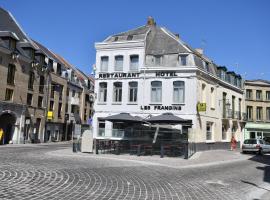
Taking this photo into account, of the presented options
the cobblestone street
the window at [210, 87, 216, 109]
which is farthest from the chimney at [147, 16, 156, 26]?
the cobblestone street

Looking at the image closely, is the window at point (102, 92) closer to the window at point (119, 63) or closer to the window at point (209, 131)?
the window at point (119, 63)

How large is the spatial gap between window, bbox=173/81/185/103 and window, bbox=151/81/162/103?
131 cm

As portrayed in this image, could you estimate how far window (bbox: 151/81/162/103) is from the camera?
2792cm

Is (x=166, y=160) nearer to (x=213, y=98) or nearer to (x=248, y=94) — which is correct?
(x=213, y=98)

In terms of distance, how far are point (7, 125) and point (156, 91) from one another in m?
18.3

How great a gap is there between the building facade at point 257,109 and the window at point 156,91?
22.1m

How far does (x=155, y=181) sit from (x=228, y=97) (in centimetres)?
2459

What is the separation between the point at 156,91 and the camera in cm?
2806

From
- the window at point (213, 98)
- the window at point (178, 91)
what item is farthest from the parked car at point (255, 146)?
the window at point (178, 91)

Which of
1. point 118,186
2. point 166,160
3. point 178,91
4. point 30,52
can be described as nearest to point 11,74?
point 30,52

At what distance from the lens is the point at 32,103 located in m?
39.0

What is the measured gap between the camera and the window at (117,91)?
29.2 meters

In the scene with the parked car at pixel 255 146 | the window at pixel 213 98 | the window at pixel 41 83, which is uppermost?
the window at pixel 41 83

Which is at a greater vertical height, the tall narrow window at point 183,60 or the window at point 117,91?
the tall narrow window at point 183,60
